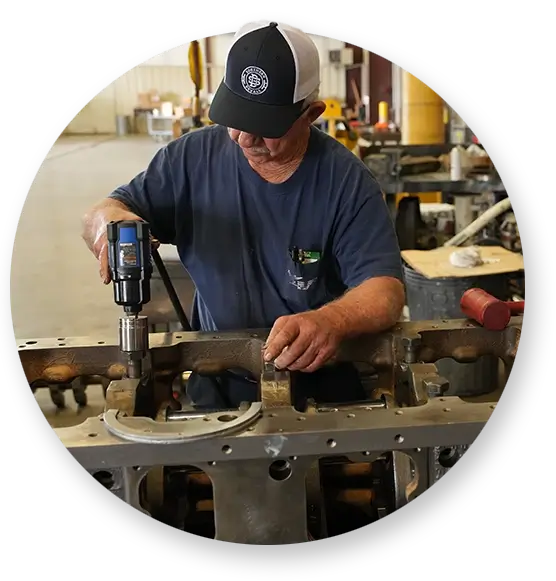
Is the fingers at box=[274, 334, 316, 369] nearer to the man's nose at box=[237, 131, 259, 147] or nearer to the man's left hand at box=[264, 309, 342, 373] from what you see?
the man's left hand at box=[264, 309, 342, 373]

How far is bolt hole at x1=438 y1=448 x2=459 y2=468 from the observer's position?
0.97 metres

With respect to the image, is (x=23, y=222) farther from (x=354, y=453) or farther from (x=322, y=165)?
(x=354, y=453)

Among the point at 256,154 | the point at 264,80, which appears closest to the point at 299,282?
the point at 256,154

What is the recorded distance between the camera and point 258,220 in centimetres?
140

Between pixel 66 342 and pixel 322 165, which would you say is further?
pixel 322 165

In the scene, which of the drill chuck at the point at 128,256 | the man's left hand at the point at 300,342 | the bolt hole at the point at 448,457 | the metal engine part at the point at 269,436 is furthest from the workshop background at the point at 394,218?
the bolt hole at the point at 448,457

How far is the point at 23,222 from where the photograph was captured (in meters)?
6.24

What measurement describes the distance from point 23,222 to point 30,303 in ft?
8.29

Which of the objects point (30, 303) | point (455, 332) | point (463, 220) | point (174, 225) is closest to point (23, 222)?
point (30, 303)

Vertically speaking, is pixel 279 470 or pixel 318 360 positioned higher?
pixel 318 360

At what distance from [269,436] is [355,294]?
0.43 m

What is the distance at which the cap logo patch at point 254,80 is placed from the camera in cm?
126

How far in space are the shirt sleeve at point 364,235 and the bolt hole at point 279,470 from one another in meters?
0.48

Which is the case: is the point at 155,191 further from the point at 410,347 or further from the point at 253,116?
the point at 410,347
